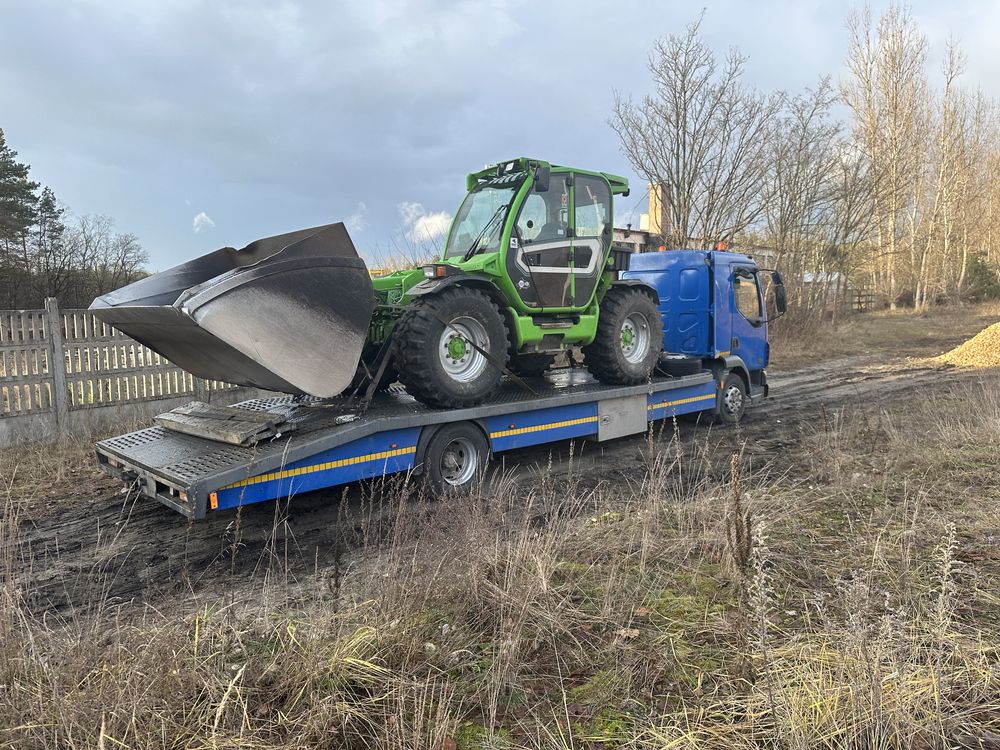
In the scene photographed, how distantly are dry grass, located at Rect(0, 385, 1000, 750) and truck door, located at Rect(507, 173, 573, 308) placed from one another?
291 centimetres

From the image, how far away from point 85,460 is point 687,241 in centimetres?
1616

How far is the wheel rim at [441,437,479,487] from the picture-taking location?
19.2ft

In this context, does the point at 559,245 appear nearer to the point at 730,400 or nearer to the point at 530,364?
the point at 530,364

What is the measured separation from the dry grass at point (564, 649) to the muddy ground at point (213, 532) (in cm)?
24

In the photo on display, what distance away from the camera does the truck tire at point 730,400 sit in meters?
9.17

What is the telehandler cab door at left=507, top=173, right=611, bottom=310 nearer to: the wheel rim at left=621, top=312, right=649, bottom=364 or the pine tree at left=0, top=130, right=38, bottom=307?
the wheel rim at left=621, top=312, right=649, bottom=364

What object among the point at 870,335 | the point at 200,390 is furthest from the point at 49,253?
the point at 870,335

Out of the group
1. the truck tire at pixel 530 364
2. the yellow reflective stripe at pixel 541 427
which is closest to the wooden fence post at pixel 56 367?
the truck tire at pixel 530 364

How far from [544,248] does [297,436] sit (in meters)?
3.20

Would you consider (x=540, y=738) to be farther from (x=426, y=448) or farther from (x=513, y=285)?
(x=513, y=285)

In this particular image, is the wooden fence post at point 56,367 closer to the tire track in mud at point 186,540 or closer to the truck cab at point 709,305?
the tire track in mud at point 186,540

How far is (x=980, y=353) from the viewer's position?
616 inches

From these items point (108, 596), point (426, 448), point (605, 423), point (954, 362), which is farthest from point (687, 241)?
point (108, 596)

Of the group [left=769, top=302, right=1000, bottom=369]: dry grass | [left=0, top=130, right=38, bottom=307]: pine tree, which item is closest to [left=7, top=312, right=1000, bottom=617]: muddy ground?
[left=769, top=302, right=1000, bottom=369]: dry grass
